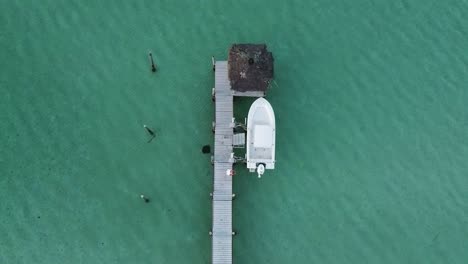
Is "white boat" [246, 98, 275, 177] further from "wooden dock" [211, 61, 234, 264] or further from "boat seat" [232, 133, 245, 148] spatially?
"wooden dock" [211, 61, 234, 264]

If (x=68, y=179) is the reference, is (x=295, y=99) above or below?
above

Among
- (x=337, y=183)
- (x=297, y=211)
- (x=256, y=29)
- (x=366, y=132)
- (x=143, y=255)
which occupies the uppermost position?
(x=256, y=29)

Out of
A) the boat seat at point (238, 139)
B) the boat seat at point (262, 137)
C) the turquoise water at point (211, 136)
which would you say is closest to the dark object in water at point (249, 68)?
the boat seat at point (262, 137)

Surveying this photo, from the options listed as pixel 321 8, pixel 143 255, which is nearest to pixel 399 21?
pixel 321 8

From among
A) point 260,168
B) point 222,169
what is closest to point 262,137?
point 260,168

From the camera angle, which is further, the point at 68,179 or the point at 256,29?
the point at 256,29

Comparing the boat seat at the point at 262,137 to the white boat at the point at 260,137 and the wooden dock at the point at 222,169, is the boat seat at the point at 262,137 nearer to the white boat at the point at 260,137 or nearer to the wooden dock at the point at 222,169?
the white boat at the point at 260,137

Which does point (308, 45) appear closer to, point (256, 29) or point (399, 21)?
point (256, 29)
